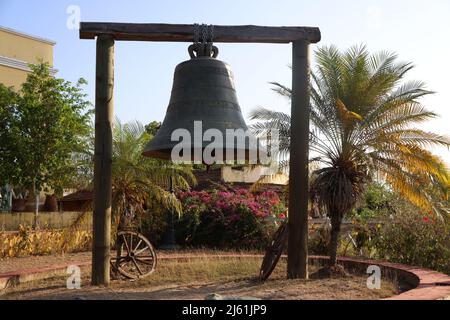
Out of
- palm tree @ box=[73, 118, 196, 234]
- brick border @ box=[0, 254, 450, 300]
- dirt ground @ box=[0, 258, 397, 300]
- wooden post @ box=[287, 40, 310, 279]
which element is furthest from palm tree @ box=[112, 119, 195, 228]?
wooden post @ box=[287, 40, 310, 279]

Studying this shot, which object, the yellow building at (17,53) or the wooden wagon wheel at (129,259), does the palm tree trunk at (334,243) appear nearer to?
the wooden wagon wheel at (129,259)

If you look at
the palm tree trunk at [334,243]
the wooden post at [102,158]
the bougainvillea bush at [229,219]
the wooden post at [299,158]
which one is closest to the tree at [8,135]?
the bougainvillea bush at [229,219]

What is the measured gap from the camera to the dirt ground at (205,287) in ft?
23.9

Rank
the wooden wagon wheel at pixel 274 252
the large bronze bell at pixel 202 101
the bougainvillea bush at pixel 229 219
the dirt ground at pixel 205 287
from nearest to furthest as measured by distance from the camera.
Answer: the large bronze bell at pixel 202 101, the dirt ground at pixel 205 287, the wooden wagon wheel at pixel 274 252, the bougainvillea bush at pixel 229 219

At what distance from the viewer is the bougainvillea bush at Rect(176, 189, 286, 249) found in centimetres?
1512

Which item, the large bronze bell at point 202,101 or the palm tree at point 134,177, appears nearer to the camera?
the large bronze bell at point 202,101

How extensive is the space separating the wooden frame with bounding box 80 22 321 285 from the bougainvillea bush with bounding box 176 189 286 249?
6.83m

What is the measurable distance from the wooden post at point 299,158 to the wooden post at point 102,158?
2679mm

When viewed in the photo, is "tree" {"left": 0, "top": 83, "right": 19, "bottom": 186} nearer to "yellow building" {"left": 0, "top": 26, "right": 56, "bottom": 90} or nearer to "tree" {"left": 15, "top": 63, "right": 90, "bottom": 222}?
"tree" {"left": 15, "top": 63, "right": 90, "bottom": 222}

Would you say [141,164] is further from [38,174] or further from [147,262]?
[38,174]

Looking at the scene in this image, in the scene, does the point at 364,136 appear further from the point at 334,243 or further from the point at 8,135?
the point at 8,135

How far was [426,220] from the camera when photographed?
11586 millimetres
